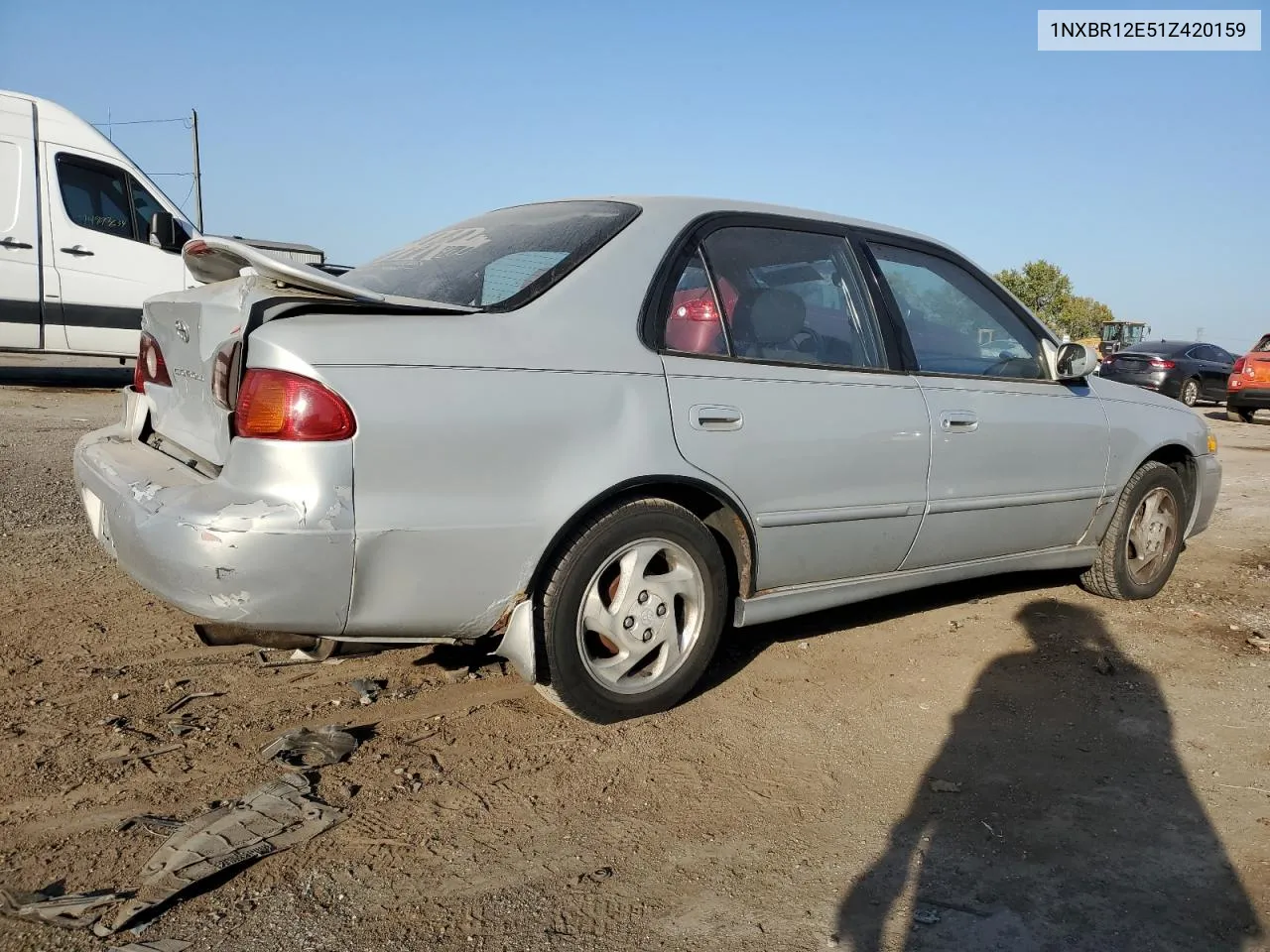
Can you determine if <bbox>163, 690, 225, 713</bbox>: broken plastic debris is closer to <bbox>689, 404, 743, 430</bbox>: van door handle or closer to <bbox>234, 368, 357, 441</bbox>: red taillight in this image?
<bbox>234, 368, 357, 441</bbox>: red taillight

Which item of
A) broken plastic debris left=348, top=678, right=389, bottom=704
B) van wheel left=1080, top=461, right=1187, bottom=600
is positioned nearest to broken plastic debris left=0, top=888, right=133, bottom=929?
broken plastic debris left=348, top=678, right=389, bottom=704

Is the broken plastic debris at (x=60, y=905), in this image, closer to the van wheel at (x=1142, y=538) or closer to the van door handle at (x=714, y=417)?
the van door handle at (x=714, y=417)

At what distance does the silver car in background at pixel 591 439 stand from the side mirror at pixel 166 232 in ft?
22.0

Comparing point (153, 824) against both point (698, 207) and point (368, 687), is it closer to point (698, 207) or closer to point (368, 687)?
point (368, 687)

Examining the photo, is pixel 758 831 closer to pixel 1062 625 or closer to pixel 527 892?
pixel 527 892

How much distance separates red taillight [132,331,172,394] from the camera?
324cm

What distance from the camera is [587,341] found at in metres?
2.97

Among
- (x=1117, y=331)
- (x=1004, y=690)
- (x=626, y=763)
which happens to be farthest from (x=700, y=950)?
(x=1117, y=331)

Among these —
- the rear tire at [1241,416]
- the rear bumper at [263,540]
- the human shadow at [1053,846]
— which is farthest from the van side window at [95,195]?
the rear tire at [1241,416]

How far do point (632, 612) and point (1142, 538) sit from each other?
2.88 meters

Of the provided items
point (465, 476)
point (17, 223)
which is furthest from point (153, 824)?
point (17, 223)

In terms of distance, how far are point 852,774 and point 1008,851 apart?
51 cm

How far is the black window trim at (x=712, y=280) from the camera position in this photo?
3.15 metres

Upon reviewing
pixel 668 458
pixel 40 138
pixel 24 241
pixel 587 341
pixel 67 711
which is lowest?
pixel 67 711
